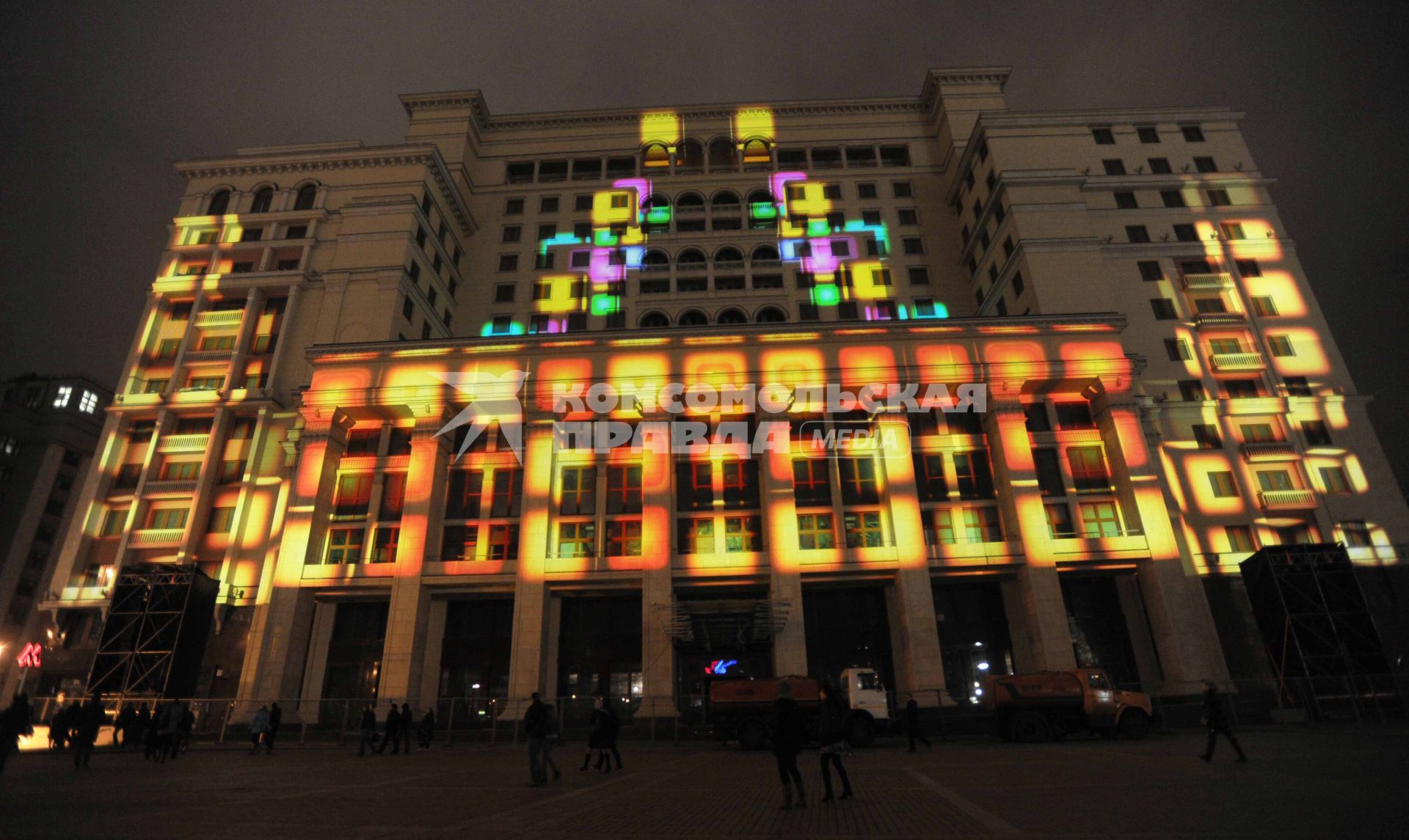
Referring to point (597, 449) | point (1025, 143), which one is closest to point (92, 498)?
point (597, 449)

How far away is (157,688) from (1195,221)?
6869 cm

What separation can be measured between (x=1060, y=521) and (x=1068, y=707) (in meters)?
17.3

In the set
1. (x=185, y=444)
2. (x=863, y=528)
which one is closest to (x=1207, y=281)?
(x=863, y=528)

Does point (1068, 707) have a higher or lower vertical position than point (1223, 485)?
lower

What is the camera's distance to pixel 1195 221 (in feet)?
158

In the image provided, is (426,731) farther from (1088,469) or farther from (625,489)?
(1088,469)

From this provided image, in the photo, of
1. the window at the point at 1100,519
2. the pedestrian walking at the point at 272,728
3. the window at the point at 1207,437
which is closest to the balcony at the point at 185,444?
the pedestrian walking at the point at 272,728

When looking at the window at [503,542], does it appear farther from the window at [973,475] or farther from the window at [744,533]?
the window at [973,475]

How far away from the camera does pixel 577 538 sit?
39.3m

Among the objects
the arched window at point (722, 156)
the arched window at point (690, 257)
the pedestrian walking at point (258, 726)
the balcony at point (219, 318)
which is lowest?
the pedestrian walking at point (258, 726)

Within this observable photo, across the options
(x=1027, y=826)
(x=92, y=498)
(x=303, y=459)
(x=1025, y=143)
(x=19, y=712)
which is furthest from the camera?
(x=1025, y=143)

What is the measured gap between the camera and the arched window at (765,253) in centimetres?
5650

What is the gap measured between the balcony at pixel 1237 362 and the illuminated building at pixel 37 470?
109m

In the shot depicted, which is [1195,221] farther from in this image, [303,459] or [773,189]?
[303,459]
